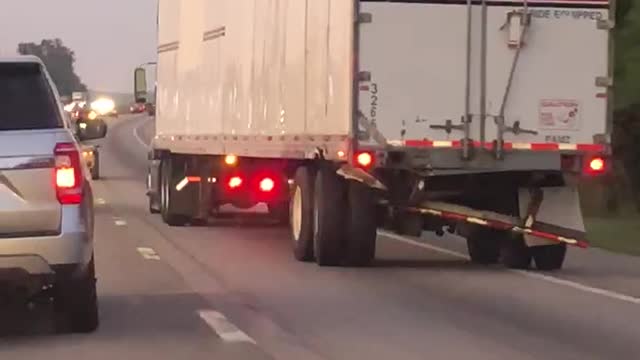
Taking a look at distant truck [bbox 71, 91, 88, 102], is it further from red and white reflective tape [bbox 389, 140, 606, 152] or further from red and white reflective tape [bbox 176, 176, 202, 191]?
red and white reflective tape [bbox 389, 140, 606, 152]

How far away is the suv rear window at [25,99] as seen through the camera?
414 inches

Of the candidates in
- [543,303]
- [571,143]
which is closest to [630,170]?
[571,143]

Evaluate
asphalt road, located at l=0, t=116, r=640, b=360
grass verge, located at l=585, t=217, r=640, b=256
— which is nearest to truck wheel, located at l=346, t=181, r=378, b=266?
asphalt road, located at l=0, t=116, r=640, b=360

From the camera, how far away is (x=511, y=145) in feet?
52.2

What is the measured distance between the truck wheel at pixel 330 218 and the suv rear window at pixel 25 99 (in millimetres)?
6298

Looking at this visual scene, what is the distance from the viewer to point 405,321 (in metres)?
12.3

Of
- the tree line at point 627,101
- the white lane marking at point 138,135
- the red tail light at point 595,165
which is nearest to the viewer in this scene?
the red tail light at point 595,165

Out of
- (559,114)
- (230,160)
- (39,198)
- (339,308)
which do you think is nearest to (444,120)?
(559,114)

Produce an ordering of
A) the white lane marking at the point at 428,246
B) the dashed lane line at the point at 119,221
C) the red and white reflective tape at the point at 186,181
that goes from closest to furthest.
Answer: the white lane marking at the point at 428,246
the red and white reflective tape at the point at 186,181
the dashed lane line at the point at 119,221

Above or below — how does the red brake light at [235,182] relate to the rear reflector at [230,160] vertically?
below

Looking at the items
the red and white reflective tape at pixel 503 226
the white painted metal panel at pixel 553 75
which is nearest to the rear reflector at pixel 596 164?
the white painted metal panel at pixel 553 75

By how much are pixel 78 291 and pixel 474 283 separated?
575 centimetres

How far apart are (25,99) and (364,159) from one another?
5515mm

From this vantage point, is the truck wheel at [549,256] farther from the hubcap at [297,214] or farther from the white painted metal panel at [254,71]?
the white painted metal panel at [254,71]
